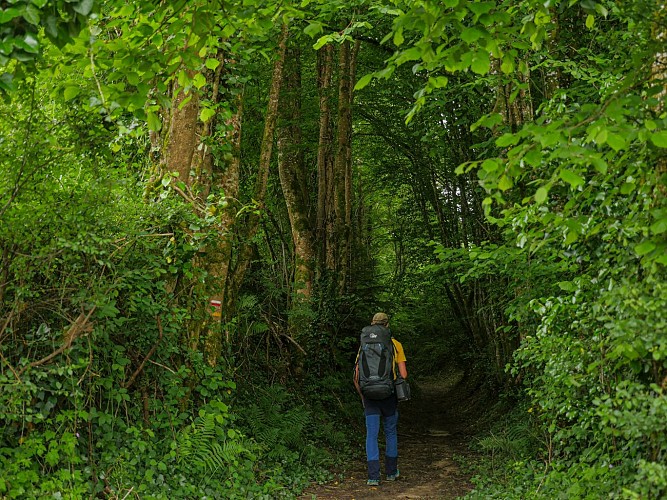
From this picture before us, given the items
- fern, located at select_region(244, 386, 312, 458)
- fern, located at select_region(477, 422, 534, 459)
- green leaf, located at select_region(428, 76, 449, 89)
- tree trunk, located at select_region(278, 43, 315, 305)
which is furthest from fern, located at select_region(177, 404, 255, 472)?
tree trunk, located at select_region(278, 43, 315, 305)

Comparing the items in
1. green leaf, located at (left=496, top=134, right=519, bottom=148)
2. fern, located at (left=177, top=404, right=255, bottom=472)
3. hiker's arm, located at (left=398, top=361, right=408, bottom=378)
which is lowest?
fern, located at (left=177, top=404, right=255, bottom=472)

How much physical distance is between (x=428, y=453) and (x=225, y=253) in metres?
5.66

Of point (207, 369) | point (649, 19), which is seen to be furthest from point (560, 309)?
point (207, 369)

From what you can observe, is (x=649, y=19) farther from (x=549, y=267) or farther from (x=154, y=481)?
(x=154, y=481)

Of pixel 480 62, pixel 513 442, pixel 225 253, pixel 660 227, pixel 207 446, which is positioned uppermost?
pixel 480 62

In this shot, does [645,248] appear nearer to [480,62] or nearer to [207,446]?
[480,62]

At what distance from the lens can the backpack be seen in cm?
911

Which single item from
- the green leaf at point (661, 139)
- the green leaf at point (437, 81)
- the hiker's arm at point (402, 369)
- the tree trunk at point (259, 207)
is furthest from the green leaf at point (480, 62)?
the hiker's arm at point (402, 369)

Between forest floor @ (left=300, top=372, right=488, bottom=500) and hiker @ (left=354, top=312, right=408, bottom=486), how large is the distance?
339mm

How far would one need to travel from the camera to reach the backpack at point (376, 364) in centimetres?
911

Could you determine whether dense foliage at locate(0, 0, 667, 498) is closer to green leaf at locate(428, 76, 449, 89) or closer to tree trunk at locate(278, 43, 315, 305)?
green leaf at locate(428, 76, 449, 89)

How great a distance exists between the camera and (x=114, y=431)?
22.0ft

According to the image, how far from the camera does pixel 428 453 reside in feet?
39.4

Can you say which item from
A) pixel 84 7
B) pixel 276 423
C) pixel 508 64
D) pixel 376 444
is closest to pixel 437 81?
pixel 508 64
